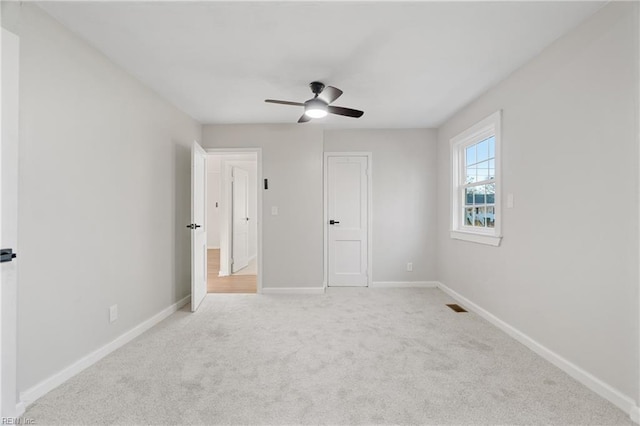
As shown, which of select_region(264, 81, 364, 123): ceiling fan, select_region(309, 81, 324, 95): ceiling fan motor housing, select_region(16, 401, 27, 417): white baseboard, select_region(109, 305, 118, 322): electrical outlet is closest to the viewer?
select_region(16, 401, 27, 417): white baseboard

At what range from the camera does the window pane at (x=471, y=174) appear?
3545 mm

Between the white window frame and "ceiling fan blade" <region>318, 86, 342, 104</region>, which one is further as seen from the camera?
the white window frame

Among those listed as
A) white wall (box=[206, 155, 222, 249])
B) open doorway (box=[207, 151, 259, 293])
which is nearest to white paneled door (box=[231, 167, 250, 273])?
open doorway (box=[207, 151, 259, 293])

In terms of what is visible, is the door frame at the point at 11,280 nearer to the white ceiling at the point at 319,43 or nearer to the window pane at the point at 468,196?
the white ceiling at the point at 319,43

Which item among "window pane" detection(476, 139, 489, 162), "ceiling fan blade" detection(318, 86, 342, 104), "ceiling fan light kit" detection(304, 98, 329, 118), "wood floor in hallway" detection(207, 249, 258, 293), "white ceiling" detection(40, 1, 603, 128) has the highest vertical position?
"white ceiling" detection(40, 1, 603, 128)

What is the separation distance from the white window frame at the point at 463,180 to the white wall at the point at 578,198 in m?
0.09

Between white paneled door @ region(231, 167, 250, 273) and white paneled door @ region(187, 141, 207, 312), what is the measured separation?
67.3 inches

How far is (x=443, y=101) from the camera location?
330 cm

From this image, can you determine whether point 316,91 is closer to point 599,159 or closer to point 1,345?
point 599,159

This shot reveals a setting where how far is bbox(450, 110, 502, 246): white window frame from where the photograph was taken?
285 cm

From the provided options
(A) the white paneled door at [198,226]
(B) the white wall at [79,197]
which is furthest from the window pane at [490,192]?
(B) the white wall at [79,197]

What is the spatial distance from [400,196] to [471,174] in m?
1.05

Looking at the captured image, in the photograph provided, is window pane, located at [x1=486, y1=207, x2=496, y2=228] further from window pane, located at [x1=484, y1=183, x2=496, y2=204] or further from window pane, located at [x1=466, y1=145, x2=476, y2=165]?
window pane, located at [x1=466, y1=145, x2=476, y2=165]

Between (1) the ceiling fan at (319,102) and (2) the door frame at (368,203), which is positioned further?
(2) the door frame at (368,203)
